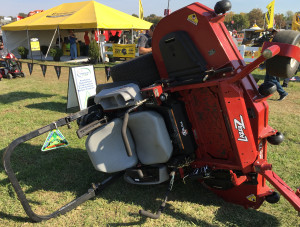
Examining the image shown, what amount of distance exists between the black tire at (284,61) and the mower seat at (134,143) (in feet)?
3.68

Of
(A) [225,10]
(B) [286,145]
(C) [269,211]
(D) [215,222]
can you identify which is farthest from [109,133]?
(B) [286,145]

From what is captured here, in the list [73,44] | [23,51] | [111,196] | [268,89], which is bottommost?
[111,196]

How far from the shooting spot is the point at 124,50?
14609 millimetres

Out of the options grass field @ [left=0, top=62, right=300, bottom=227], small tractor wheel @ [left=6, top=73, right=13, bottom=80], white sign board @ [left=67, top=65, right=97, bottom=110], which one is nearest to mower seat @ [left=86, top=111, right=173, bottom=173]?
grass field @ [left=0, top=62, right=300, bottom=227]

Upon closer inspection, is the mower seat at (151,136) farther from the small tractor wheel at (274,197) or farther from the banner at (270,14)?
the banner at (270,14)

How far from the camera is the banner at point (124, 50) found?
14186 millimetres

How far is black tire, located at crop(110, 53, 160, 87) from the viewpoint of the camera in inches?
116

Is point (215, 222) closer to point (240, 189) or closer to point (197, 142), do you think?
point (240, 189)

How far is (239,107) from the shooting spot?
230 centimetres

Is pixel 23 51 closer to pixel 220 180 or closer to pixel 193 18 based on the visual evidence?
pixel 193 18

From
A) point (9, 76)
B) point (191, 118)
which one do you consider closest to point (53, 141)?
point (191, 118)

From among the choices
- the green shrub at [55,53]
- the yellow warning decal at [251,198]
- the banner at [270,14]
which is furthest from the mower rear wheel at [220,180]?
the green shrub at [55,53]

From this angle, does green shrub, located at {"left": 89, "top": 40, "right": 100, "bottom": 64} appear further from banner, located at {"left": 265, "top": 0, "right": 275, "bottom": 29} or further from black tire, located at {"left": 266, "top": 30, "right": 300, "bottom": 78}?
black tire, located at {"left": 266, "top": 30, "right": 300, "bottom": 78}

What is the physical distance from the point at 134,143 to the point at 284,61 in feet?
5.54
